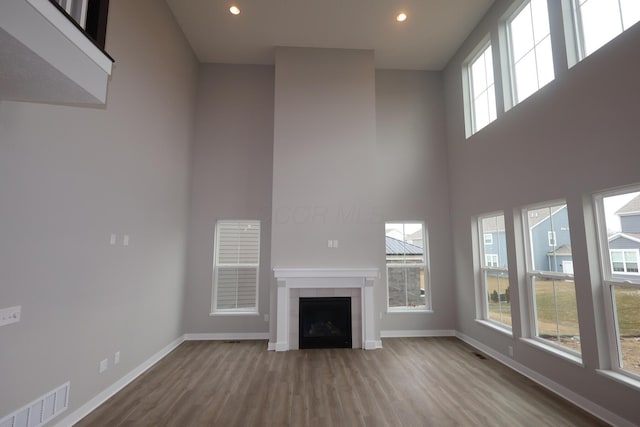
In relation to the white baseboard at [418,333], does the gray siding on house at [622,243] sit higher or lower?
higher

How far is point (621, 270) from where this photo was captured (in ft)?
8.82

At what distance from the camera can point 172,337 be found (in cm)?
471

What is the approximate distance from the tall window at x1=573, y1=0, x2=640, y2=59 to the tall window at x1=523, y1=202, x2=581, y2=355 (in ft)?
5.02

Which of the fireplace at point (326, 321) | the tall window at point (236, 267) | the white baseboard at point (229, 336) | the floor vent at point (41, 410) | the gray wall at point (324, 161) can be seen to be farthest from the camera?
the tall window at point (236, 267)

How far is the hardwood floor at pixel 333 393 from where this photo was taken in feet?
8.86

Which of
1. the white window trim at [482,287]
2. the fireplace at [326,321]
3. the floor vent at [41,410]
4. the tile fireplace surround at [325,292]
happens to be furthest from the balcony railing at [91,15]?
the white window trim at [482,287]

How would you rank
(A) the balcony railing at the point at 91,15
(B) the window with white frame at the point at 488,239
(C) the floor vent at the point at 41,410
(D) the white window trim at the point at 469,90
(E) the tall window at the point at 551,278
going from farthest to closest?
(D) the white window trim at the point at 469,90
(B) the window with white frame at the point at 488,239
(E) the tall window at the point at 551,278
(C) the floor vent at the point at 41,410
(A) the balcony railing at the point at 91,15

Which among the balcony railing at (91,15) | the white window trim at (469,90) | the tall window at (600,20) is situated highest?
the white window trim at (469,90)

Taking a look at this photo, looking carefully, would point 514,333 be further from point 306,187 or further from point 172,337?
point 172,337

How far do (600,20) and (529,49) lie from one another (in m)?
0.97

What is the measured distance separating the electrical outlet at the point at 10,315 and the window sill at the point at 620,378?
4473 millimetres

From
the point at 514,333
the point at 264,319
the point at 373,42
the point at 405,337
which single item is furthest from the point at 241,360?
the point at 373,42

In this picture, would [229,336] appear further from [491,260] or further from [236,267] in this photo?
[491,260]

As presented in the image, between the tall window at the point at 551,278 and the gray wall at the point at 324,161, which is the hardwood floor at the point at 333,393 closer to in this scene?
the tall window at the point at 551,278
